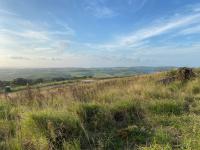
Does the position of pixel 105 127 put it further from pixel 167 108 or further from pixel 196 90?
pixel 196 90

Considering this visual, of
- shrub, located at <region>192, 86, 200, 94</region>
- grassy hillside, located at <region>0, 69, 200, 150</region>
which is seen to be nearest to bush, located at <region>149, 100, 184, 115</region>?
grassy hillside, located at <region>0, 69, 200, 150</region>

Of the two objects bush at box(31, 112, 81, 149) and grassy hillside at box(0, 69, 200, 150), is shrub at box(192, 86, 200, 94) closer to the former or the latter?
grassy hillside at box(0, 69, 200, 150)

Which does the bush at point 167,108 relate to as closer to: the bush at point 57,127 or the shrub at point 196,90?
the bush at point 57,127

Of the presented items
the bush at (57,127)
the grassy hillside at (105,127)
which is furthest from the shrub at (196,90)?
the bush at (57,127)

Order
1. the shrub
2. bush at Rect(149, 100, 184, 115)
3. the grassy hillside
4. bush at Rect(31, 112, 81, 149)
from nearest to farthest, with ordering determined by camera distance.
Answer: the grassy hillside
bush at Rect(31, 112, 81, 149)
bush at Rect(149, 100, 184, 115)
the shrub

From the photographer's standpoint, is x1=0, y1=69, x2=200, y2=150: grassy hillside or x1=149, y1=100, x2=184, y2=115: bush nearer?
x1=0, y1=69, x2=200, y2=150: grassy hillside

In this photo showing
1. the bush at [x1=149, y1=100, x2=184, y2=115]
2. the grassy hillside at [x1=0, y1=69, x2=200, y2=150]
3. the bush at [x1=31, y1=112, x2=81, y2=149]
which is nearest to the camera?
the grassy hillside at [x1=0, y1=69, x2=200, y2=150]

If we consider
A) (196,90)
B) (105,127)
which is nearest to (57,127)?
(105,127)

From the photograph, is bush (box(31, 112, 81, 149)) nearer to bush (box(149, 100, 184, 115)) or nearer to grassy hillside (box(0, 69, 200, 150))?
grassy hillside (box(0, 69, 200, 150))

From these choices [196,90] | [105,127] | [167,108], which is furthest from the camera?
[196,90]

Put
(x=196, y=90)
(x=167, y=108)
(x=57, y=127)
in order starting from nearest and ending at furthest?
1. (x=57, y=127)
2. (x=167, y=108)
3. (x=196, y=90)

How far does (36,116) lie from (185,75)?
11.8m

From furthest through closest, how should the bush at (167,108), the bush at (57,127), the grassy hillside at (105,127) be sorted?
1. the bush at (167,108)
2. the bush at (57,127)
3. the grassy hillside at (105,127)

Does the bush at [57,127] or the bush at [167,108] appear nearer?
the bush at [57,127]
